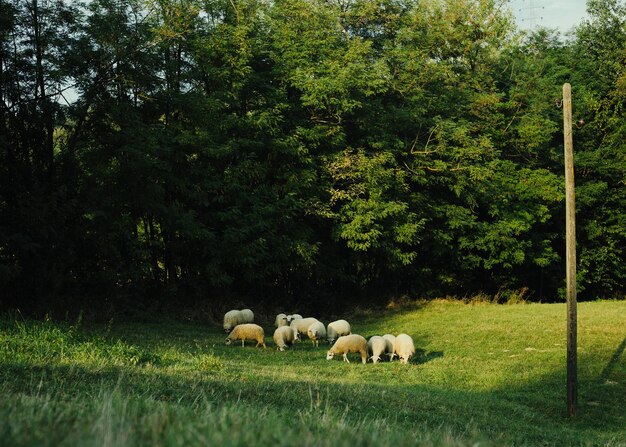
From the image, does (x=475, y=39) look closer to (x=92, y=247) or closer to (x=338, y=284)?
(x=338, y=284)

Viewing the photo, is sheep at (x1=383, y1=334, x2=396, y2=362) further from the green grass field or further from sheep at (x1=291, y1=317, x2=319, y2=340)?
sheep at (x1=291, y1=317, x2=319, y2=340)

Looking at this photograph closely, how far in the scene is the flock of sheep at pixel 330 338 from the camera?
16.8 m

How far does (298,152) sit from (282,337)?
10314 mm

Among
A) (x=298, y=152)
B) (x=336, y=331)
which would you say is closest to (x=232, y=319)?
(x=336, y=331)

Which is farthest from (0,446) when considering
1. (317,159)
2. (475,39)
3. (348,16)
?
(475,39)

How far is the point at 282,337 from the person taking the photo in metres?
18.3

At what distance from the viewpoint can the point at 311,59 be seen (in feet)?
93.1

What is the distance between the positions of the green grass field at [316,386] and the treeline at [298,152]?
133 inches

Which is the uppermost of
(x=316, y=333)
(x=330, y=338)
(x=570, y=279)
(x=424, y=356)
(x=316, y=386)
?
(x=570, y=279)

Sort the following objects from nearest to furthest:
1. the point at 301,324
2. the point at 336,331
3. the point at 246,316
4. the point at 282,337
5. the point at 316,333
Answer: the point at 282,337 → the point at 316,333 → the point at 336,331 → the point at 301,324 → the point at 246,316

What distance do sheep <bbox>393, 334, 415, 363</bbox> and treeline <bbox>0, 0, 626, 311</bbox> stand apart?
881 centimetres

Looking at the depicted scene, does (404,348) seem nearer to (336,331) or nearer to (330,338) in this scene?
(336,331)

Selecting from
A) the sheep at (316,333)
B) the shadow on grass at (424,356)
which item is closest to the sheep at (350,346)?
the shadow on grass at (424,356)

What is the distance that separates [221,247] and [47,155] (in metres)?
7.00
